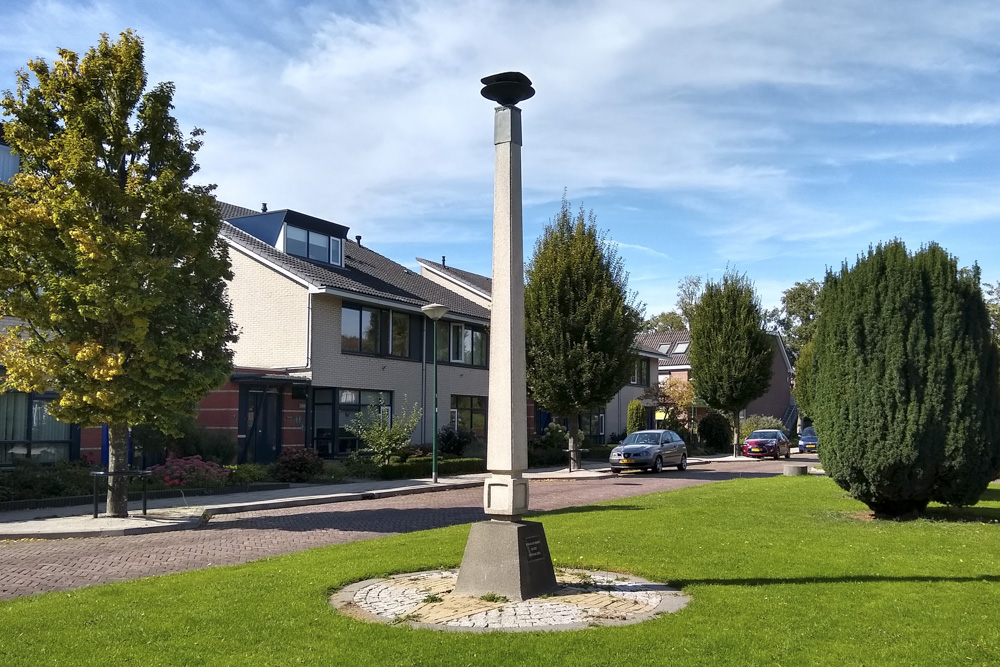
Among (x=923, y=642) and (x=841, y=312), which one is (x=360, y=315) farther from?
(x=923, y=642)

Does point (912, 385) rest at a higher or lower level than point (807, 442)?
Result: higher

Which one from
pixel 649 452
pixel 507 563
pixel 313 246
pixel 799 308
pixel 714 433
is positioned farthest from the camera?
pixel 799 308

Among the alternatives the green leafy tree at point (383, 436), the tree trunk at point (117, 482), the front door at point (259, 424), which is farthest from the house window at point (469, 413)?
the tree trunk at point (117, 482)

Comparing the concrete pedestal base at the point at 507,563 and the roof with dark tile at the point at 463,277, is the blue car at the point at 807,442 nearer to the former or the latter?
the roof with dark tile at the point at 463,277

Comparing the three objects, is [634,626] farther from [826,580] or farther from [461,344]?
[461,344]

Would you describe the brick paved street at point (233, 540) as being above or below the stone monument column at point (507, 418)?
below

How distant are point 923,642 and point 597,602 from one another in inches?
107

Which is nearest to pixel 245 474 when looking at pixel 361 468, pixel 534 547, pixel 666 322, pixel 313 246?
pixel 361 468

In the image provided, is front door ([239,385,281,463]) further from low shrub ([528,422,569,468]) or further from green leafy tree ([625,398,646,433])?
green leafy tree ([625,398,646,433])

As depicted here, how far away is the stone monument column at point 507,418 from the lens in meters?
8.33

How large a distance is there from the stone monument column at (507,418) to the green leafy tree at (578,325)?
1977 cm

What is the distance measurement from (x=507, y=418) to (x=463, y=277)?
35.9 m

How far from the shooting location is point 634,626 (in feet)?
22.9

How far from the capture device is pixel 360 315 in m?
30.7
